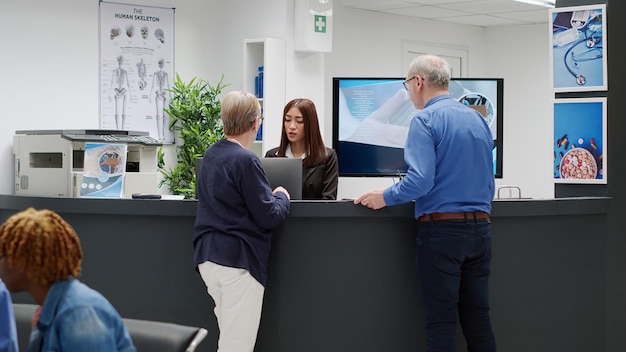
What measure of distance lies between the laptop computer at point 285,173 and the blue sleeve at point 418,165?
0.46 metres

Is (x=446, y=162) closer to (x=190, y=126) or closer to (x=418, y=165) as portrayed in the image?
(x=418, y=165)

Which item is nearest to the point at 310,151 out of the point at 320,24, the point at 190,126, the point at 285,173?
the point at 285,173

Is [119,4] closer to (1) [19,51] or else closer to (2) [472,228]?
(1) [19,51]

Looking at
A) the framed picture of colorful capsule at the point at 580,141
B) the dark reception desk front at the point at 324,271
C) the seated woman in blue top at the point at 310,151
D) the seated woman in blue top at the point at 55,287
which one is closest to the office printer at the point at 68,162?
the dark reception desk front at the point at 324,271

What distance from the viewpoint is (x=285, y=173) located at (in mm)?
3770

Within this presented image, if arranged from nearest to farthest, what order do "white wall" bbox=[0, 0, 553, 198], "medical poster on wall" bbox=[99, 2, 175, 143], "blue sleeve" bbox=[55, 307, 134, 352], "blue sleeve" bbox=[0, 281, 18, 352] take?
"blue sleeve" bbox=[55, 307, 134, 352]
"blue sleeve" bbox=[0, 281, 18, 352]
"white wall" bbox=[0, 0, 553, 198]
"medical poster on wall" bbox=[99, 2, 175, 143]

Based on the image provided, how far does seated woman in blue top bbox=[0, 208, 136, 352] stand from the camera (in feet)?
5.41

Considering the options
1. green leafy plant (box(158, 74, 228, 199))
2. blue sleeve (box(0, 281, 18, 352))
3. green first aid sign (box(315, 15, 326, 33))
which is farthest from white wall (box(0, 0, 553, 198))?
blue sleeve (box(0, 281, 18, 352))

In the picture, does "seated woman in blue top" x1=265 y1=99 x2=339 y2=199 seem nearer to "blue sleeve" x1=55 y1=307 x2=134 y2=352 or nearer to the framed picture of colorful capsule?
the framed picture of colorful capsule

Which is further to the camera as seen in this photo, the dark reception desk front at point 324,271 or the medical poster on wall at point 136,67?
the medical poster on wall at point 136,67

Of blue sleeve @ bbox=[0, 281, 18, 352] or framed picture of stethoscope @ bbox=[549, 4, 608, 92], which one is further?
framed picture of stethoscope @ bbox=[549, 4, 608, 92]

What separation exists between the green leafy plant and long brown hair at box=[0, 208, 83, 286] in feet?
16.1

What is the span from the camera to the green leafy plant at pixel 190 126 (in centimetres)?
670

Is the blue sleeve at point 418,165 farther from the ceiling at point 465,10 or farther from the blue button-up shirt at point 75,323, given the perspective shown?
the ceiling at point 465,10
